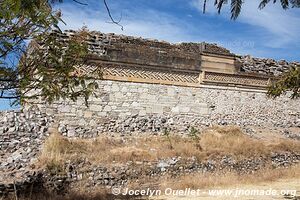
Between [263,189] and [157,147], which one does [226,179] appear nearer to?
[263,189]

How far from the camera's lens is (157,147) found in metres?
11.9

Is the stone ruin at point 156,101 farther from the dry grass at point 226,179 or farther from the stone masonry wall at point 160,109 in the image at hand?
the dry grass at point 226,179

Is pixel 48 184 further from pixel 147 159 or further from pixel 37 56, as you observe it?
pixel 37 56

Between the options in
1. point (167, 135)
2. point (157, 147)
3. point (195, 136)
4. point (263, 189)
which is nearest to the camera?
point (263, 189)

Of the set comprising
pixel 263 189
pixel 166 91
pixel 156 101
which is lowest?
pixel 263 189

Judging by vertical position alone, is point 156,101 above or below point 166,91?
below

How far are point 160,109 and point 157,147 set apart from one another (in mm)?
2493

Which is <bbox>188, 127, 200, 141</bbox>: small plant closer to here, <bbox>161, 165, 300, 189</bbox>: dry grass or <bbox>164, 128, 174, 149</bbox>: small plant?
<bbox>164, 128, 174, 149</bbox>: small plant

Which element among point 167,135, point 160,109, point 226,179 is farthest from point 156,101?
point 226,179

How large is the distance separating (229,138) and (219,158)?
1.74 m

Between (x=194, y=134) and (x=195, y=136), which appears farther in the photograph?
(x=194, y=134)

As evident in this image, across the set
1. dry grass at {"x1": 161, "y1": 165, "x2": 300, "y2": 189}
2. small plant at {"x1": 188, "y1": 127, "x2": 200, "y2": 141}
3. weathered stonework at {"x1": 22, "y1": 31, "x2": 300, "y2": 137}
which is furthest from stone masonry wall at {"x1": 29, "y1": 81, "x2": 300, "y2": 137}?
dry grass at {"x1": 161, "y1": 165, "x2": 300, "y2": 189}

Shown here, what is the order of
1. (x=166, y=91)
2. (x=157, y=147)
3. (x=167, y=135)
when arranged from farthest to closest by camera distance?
(x=166, y=91)
(x=167, y=135)
(x=157, y=147)

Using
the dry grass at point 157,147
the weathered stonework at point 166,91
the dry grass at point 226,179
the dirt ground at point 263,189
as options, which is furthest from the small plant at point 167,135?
the dirt ground at point 263,189
